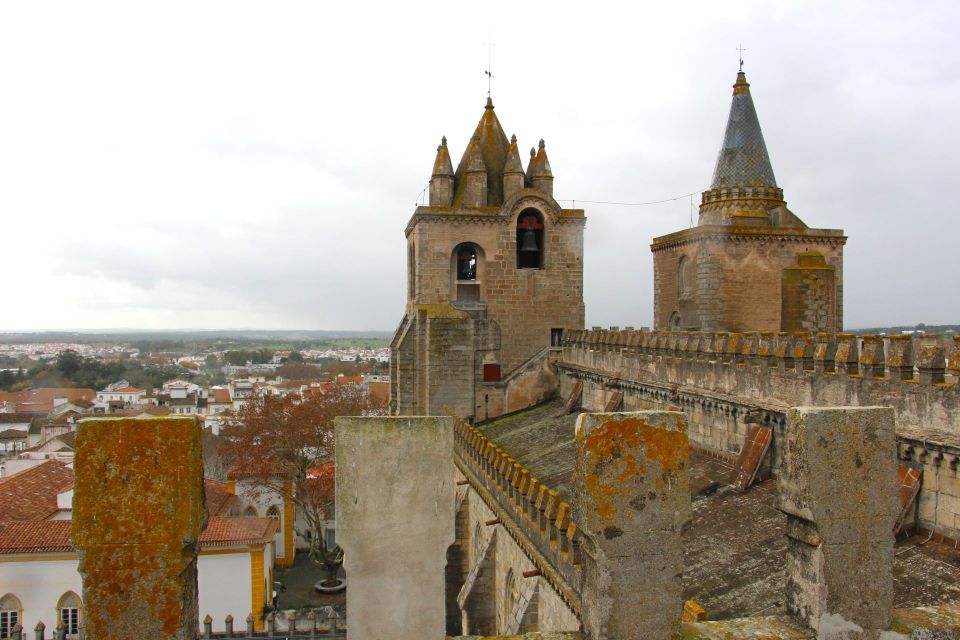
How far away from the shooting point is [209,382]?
140 meters

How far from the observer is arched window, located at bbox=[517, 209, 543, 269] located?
24328 millimetres

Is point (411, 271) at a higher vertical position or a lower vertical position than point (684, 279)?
higher

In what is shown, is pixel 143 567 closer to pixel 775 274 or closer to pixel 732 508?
pixel 732 508

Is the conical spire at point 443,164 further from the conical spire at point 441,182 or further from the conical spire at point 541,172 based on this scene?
the conical spire at point 541,172

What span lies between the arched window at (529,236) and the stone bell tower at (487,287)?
0.03 m

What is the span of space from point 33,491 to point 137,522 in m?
29.4

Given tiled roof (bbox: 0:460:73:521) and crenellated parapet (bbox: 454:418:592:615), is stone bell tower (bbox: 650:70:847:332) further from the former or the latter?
tiled roof (bbox: 0:460:73:521)

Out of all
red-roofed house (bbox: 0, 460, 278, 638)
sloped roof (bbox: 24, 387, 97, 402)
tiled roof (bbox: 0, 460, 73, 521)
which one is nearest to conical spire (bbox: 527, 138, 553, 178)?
red-roofed house (bbox: 0, 460, 278, 638)

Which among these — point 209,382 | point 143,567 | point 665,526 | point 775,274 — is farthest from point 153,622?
point 209,382

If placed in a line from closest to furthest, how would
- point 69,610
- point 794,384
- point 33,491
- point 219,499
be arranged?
point 794,384 → point 69,610 → point 33,491 → point 219,499

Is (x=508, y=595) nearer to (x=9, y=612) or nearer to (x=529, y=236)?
(x=529, y=236)

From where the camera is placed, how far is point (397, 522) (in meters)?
3.92

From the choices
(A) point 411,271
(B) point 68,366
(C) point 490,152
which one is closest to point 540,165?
(C) point 490,152

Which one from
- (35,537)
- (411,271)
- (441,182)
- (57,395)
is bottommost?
(57,395)
